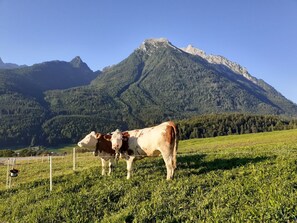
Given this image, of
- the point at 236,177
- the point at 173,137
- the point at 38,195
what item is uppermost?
the point at 173,137

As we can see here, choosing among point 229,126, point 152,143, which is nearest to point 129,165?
point 152,143

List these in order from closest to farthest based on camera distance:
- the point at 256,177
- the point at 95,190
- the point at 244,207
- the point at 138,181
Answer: the point at 244,207
the point at 256,177
the point at 95,190
the point at 138,181

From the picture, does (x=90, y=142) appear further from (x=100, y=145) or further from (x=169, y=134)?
(x=169, y=134)

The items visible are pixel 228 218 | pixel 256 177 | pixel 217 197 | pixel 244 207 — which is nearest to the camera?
pixel 228 218

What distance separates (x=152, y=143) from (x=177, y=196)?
589 cm

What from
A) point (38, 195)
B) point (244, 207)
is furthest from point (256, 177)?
point (38, 195)

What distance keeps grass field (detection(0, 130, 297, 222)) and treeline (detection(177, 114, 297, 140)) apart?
5219 inches

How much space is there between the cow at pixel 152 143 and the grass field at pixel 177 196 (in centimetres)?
94

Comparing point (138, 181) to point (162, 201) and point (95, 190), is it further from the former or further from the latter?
point (162, 201)

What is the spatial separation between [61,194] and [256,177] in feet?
30.0

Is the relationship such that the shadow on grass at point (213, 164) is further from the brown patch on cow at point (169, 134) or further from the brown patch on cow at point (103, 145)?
the brown patch on cow at point (103, 145)

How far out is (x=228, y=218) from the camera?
10.3m

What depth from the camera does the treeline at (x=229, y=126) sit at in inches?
6048

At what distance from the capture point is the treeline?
504 feet
